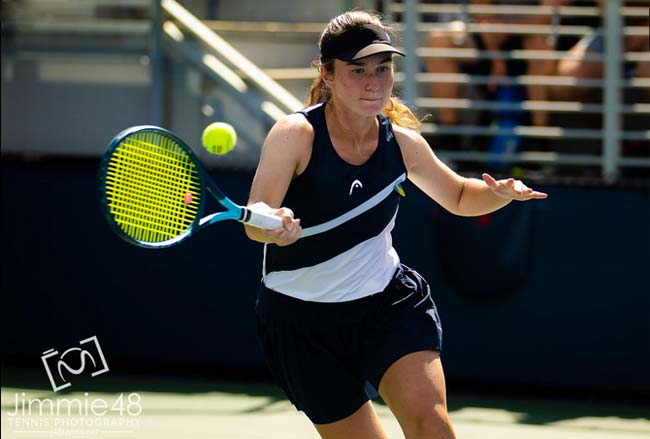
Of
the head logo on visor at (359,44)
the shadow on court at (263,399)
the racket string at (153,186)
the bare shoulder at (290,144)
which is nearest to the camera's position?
the racket string at (153,186)

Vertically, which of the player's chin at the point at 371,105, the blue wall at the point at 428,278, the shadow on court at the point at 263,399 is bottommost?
the shadow on court at the point at 263,399

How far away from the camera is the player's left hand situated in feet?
12.1

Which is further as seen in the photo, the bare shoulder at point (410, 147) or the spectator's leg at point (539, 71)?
the spectator's leg at point (539, 71)

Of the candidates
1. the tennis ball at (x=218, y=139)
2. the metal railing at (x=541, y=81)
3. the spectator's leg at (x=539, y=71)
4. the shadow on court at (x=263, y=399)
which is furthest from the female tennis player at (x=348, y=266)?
the spectator's leg at (x=539, y=71)

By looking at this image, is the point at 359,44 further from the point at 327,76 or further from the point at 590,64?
the point at 590,64

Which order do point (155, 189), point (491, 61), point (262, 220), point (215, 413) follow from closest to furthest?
point (262, 220) < point (155, 189) < point (215, 413) < point (491, 61)

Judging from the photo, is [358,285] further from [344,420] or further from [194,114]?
[194,114]

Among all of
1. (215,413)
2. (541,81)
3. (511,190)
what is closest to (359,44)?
(511,190)

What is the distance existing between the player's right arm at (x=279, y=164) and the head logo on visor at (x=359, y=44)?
0.73 ft

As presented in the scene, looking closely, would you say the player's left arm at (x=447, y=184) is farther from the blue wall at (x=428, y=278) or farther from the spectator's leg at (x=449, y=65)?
the spectator's leg at (x=449, y=65)

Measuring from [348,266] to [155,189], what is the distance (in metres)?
0.64

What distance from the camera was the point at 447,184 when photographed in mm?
3910

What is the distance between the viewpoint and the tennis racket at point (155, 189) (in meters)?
3.24

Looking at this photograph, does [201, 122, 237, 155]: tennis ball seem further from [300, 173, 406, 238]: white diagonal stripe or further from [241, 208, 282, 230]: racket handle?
[241, 208, 282, 230]: racket handle
